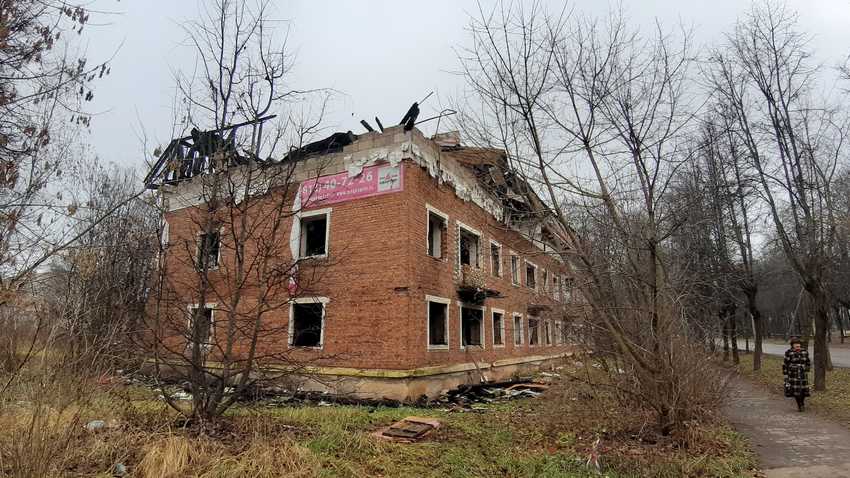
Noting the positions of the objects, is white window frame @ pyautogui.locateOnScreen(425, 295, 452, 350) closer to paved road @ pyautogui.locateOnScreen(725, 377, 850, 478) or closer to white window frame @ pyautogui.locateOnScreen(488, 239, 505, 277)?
white window frame @ pyautogui.locateOnScreen(488, 239, 505, 277)

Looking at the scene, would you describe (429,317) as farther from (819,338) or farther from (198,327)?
(819,338)

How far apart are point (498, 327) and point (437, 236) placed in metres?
5.97

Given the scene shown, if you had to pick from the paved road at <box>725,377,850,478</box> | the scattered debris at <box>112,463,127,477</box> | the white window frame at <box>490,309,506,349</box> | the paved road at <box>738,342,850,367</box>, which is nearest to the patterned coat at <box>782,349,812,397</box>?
the paved road at <box>725,377,850,478</box>

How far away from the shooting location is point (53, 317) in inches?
237

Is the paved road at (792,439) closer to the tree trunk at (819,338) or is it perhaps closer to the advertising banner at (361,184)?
the tree trunk at (819,338)

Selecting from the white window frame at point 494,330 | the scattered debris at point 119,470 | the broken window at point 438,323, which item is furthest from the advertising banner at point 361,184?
the scattered debris at point 119,470

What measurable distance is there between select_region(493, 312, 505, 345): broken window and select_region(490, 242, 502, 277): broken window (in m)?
1.73

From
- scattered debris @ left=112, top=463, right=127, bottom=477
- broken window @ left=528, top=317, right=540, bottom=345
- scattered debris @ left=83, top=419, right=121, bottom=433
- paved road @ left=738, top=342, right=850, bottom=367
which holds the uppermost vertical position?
broken window @ left=528, top=317, right=540, bottom=345

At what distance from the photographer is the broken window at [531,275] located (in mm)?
25406

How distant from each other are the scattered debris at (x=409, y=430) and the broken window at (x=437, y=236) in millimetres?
7933

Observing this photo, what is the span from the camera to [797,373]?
11.7 metres

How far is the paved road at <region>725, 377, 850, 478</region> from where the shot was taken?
6.90 metres

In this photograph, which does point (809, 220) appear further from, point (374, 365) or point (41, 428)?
point (41, 428)

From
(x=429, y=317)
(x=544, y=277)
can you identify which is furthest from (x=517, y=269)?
(x=429, y=317)
